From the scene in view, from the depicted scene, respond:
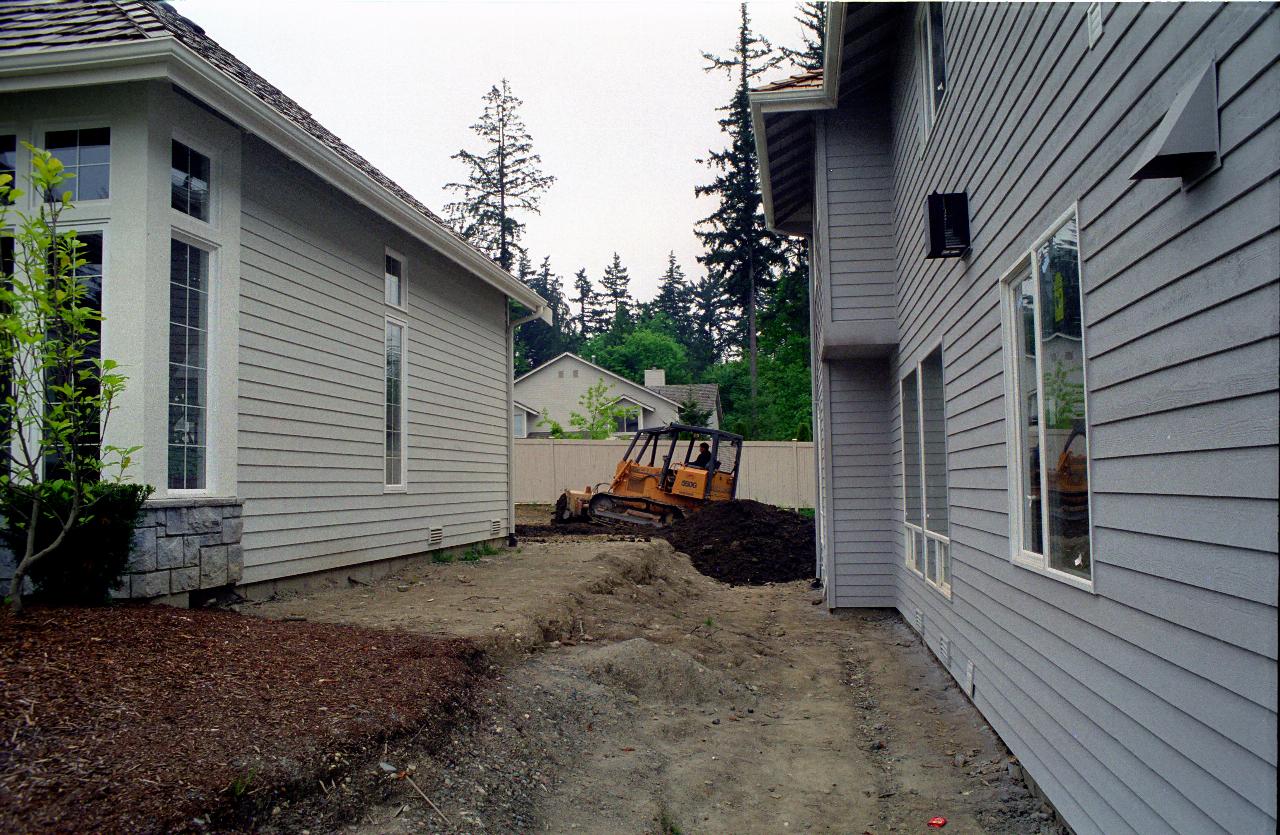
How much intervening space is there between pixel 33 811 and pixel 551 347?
59241 mm

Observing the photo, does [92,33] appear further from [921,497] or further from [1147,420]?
[921,497]

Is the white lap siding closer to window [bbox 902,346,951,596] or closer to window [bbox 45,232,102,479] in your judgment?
window [bbox 45,232,102,479]

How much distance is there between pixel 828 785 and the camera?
16.4 ft

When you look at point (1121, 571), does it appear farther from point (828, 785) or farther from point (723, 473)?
point (723, 473)

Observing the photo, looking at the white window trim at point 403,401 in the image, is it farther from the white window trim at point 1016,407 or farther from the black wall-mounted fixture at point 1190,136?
the black wall-mounted fixture at point 1190,136

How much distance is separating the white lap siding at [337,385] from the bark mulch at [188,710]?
2.05 m

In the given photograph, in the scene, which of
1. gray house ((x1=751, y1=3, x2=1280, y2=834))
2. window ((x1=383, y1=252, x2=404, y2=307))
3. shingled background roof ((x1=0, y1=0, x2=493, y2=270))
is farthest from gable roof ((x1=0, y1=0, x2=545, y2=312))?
gray house ((x1=751, y1=3, x2=1280, y2=834))

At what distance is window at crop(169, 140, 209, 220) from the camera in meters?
6.61

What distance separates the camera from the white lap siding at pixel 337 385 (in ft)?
24.6

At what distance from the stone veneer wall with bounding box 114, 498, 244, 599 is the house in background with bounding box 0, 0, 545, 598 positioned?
0.05 feet

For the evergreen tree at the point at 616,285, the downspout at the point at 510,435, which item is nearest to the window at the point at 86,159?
the downspout at the point at 510,435

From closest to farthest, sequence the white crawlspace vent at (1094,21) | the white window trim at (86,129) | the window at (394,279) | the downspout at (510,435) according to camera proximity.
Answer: the white crawlspace vent at (1094,21) < the white window trim at (86,129) < the window at (394,279) < the downspout at (510,435)

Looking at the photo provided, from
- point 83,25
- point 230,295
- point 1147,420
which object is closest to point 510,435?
point 230,295

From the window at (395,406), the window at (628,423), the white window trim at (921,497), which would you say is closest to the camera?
the white window trim at (921,497)
